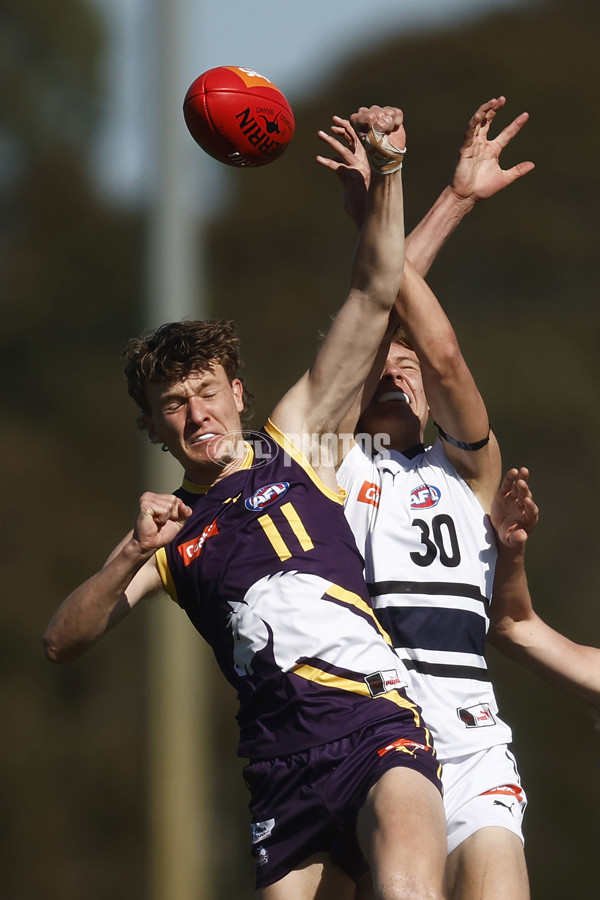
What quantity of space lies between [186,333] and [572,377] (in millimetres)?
9620

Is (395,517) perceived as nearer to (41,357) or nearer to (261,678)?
(261,678)

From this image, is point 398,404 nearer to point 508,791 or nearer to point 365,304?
point 365,304

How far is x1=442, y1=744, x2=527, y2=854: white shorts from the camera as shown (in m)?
3.94

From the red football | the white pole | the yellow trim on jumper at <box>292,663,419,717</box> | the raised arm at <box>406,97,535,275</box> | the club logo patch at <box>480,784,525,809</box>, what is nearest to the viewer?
the yellow trim on jumper at <box>292,663,419,717</box>

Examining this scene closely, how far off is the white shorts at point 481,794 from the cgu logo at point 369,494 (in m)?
0.96

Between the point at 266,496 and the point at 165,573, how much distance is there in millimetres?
480

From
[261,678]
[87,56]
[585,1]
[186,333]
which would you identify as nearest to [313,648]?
[261,678]

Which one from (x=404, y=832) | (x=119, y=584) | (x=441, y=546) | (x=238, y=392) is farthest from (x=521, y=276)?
(x=404, y=832)

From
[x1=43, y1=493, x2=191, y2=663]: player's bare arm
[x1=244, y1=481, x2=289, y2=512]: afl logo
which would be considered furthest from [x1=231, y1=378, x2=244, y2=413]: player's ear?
[x1=43, y1=493, x2=191, y2=663]: player's bare arm

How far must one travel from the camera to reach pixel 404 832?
11.3ft

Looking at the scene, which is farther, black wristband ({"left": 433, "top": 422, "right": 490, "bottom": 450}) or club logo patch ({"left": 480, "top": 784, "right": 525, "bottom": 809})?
black wristband ({"left": 433, "top": 422, "right": 490, "bottom": 450})

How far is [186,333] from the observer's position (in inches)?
177

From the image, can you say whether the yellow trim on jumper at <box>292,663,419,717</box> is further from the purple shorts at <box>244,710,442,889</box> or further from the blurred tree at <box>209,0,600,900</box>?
the blurred tree at <box>209,0,600,900</box>

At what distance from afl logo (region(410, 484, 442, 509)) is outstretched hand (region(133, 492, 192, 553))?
87 cm
